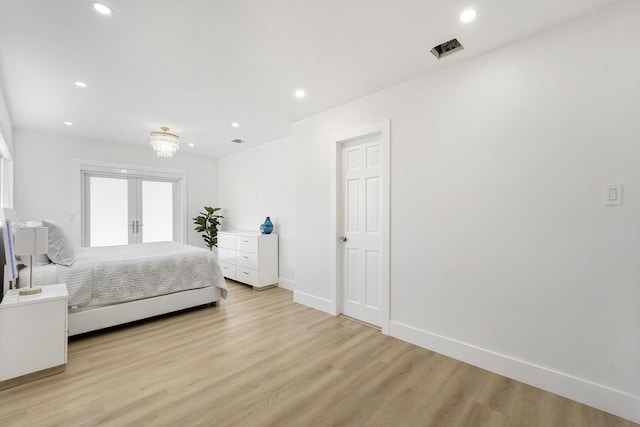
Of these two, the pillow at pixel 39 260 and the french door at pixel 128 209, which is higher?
the french door at pixel 128 209

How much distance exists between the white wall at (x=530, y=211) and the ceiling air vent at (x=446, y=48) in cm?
21

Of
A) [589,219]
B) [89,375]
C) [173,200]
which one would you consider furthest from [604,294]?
[173,200]

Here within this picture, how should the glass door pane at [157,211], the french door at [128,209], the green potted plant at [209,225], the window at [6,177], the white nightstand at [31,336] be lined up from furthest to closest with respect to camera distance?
the green potted plant at [209,225] → the glass door pane at [157,211] → the french door at [128,209] → the window at [6,177] → the white nightstand at [31,336]

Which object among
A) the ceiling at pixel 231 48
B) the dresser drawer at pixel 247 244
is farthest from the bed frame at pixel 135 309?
the ceiling at pixel 231 48

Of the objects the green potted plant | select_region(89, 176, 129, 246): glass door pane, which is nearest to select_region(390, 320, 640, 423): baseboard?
the green potted plant

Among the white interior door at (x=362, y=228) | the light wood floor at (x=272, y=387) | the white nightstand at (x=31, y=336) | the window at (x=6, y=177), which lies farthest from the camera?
the window at (x=6, y=177)

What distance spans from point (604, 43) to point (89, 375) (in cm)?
426

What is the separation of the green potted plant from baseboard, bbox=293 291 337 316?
2.72 metres

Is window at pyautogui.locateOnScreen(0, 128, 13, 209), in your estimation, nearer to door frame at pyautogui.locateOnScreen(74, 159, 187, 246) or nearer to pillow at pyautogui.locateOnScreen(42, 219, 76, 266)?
door frame at pyautogui.locateOnScreen(74, 159, 187, 246)

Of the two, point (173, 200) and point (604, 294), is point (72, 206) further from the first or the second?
point (604, 294)

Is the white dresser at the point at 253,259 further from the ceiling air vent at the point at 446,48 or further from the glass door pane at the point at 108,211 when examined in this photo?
the ceiling air vent at the point at 446,48

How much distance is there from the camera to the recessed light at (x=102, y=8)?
1671 mm

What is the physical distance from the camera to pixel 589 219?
1.80 metres

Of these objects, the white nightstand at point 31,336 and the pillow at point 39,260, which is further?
the pillow at point 39,260
